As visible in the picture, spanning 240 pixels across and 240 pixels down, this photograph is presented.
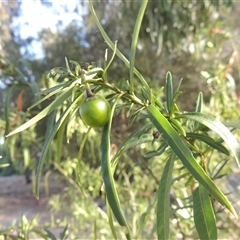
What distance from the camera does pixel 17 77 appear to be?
107cm

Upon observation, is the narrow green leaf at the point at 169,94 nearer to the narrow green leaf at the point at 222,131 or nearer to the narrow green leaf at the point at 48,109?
the narrow green leaf at the point at 222,131

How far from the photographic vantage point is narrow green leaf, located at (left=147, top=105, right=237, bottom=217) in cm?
34

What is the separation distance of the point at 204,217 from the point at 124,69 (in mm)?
3952

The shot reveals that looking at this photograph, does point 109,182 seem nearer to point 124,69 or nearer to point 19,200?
point 124,69

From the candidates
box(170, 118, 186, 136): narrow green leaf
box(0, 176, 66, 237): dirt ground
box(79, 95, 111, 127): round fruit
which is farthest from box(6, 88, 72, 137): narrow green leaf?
box(0, 176, 66, 237): dirt ground

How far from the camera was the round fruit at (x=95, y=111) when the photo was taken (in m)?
0.36

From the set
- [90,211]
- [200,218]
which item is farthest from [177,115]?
[90,211]

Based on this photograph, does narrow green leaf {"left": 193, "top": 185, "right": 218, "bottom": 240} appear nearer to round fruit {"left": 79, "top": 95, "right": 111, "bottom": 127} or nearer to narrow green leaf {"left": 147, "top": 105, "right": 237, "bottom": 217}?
narrow green leaf {"left": 147, "top": 105, "right": 237, "bottom": 217}

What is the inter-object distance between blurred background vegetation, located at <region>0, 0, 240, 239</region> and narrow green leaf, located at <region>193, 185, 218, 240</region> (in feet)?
0.55

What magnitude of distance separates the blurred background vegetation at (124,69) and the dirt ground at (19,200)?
1893mm

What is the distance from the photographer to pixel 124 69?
14.2 feet

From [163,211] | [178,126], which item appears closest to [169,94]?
[178,126]

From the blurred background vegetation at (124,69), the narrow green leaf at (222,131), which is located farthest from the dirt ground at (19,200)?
the narrow green leaf at (222,131)

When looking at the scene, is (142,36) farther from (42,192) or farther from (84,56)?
(42,192)
